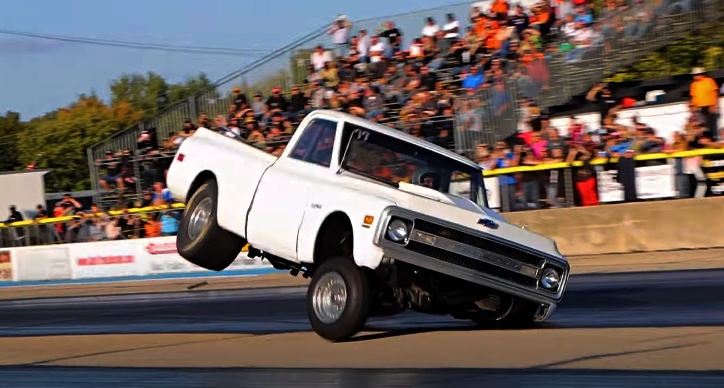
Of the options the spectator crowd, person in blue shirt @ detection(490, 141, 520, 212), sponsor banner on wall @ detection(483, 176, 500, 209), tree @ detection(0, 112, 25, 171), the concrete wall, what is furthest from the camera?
tree @ detection(0, 112, 25, 171)

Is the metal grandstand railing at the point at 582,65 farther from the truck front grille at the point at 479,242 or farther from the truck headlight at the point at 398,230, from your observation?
the truck headlight at the point at 398,230

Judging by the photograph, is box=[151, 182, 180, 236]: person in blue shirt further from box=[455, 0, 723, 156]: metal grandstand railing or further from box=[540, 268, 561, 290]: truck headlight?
box=[540, 268, 561, 290]: truck headlight

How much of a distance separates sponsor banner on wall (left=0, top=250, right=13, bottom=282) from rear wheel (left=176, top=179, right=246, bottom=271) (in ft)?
52.5

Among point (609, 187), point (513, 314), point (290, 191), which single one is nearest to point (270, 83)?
point (609, 187)

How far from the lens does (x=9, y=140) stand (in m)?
95.6

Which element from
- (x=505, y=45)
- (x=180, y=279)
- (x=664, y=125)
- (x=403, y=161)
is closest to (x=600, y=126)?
→ (x=664, y=125)

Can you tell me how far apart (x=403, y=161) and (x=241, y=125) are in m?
15.4

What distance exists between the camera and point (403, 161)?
34.5 ft

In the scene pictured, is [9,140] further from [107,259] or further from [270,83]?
[107,259]

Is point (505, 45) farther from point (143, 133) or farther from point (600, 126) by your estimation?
point (143, 133)

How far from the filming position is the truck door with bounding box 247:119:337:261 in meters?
10.3

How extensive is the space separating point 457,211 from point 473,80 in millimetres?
13671

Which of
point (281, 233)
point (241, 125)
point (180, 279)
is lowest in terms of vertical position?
point (180, 279)

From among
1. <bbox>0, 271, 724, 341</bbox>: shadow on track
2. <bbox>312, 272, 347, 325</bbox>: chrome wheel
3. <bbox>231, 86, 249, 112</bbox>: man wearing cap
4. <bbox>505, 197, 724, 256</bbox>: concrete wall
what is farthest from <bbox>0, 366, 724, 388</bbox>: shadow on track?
<bbox>231, 86, 249, 112</bbox>: man wearing cap
